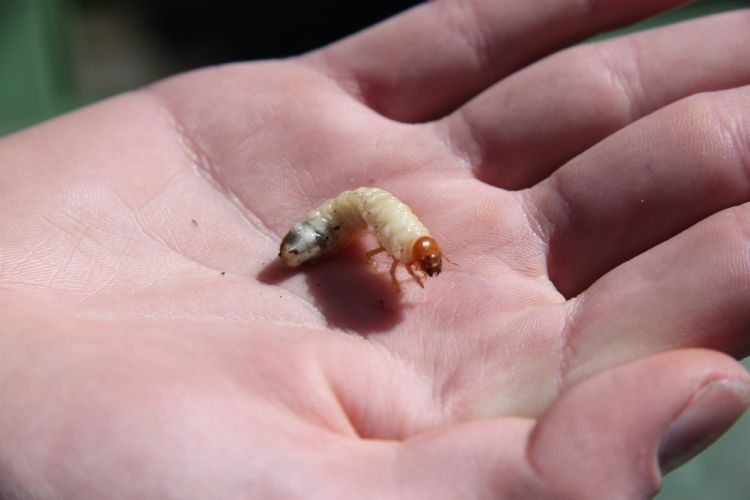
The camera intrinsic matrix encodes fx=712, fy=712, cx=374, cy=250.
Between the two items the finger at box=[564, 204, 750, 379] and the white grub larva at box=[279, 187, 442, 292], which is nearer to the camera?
the finger at box=[564, 204, 750, 379]

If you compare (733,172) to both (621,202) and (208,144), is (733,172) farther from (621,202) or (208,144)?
(208,144)

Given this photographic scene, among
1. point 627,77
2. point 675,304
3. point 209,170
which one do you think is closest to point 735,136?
point 627,77

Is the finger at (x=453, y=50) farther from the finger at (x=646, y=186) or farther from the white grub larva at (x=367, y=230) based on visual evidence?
the finger at (x=646, y=186)

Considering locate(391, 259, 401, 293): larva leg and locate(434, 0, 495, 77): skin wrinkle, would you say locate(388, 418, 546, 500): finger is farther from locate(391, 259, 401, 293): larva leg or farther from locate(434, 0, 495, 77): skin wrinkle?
locate(434, 0, 495, 77): skin wrinkle

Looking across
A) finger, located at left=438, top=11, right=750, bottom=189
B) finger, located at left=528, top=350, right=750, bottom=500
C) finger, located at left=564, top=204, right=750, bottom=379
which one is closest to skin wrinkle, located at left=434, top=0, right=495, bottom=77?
finger, located at left=438, top=11, right=750, bottom=189

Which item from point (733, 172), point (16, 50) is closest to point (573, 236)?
point (733, 172)
